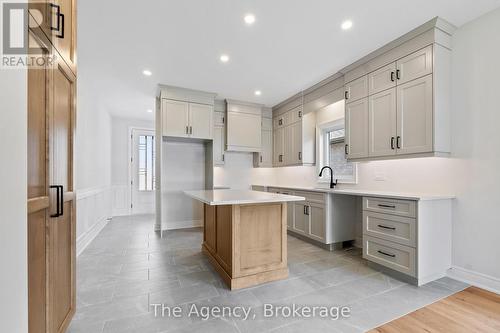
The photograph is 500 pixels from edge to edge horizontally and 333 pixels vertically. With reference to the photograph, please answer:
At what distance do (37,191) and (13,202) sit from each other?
0.28 metres

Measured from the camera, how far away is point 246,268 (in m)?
2.29

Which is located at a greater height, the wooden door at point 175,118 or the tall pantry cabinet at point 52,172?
the wooden door at point 175,118

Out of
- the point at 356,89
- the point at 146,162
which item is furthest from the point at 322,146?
the point at 146,162

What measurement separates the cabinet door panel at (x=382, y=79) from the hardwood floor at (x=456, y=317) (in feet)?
7.64

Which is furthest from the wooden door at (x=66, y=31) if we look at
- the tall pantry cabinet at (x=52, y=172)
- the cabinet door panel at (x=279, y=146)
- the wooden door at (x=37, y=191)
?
the cabinet door panel at (x=279, y=146)

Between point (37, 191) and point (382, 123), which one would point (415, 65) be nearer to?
point (382, 123)

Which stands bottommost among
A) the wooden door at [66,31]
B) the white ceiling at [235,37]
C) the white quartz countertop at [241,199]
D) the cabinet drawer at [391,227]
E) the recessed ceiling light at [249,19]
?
the cabinet drawer at [391,227]

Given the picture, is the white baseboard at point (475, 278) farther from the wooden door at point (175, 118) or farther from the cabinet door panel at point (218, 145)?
the wooden door at point (175, 118)

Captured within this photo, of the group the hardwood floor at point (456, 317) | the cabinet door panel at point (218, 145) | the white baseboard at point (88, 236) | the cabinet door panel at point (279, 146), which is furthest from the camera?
the cabinet door panel at point (279, 146)

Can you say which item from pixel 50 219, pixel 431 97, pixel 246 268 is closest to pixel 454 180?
pixel 431 97

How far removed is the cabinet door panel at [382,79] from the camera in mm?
2715

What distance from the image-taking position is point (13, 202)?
871 millimetres

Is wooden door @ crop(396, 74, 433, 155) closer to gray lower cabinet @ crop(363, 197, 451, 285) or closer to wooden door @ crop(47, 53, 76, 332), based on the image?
gray lower cabinet @ crop(363, 197, 451, 285)

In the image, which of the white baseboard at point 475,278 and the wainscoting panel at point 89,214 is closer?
the white baseboard at point 475,278
